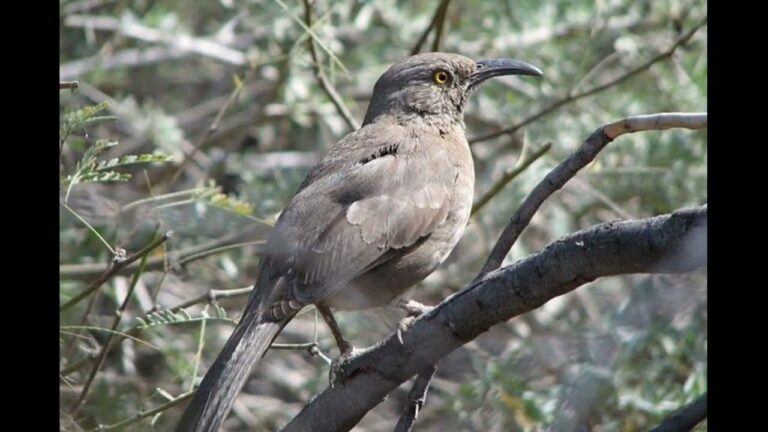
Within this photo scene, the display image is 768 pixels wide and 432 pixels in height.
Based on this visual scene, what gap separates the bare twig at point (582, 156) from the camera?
371 cm

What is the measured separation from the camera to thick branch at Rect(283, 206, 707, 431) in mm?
3117

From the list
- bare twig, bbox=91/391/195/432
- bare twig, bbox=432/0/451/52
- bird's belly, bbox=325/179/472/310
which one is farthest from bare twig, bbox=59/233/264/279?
bare twig, bbox=432/0/451/52

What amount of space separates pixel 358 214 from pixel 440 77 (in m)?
1.43

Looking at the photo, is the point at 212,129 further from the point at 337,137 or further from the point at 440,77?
the point at 337,137

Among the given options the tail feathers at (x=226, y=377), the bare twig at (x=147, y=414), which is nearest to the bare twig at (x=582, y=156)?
the tail feathers at (x=226, y=377)

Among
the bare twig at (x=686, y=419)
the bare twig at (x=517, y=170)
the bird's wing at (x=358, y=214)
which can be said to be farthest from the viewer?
the bare twig at (x=517, y=170)

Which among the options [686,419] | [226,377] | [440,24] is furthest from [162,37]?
[686,419]

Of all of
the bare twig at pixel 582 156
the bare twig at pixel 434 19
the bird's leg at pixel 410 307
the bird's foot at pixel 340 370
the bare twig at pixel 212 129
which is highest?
the bare twig at pixel 434 19

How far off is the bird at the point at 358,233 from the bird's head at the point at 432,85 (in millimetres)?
24

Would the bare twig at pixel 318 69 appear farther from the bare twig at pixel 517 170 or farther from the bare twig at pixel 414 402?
the bare twig at pixel 414 402

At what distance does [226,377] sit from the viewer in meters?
4.43

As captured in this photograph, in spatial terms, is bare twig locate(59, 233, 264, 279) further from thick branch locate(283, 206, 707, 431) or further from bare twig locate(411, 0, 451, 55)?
thick branch locate(283, 206, 707, 431)
